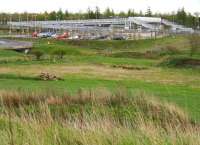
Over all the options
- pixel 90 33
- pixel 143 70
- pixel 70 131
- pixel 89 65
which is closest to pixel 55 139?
pixel 70 131

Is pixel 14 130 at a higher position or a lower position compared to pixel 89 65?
higher

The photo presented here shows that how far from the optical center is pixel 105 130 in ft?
24.6

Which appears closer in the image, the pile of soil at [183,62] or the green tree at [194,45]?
the pile of soil at [183,62]

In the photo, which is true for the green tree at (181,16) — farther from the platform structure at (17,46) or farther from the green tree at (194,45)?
the green tree at (194,45)

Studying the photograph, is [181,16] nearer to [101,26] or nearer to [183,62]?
[101,26]

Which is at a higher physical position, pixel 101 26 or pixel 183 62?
pixel 101 26

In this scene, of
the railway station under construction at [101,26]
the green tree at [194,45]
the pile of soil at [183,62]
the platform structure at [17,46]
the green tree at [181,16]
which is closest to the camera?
the pile of soil at [183,62]

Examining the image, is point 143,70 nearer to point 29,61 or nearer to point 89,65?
point 89,65

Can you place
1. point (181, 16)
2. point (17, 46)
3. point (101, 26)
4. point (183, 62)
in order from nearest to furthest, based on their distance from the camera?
point (183, 62) < point (17, 46) < point (101, 26) < point (181, 16)

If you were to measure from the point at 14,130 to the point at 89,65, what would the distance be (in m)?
47.8

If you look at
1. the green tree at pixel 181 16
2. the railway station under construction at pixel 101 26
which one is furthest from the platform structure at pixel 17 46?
the green tree at pixel 181 16

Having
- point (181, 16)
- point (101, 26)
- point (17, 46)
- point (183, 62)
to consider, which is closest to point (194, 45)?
point (183, 62)

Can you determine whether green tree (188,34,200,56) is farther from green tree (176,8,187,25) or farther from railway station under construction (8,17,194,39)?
Answer: green tree (176,8,187,25)

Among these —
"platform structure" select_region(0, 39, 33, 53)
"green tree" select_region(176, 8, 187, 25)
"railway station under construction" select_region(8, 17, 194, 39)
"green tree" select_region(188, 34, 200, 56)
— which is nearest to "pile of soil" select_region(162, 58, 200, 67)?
"green tree" select_region(188, 34, 200, 56)
